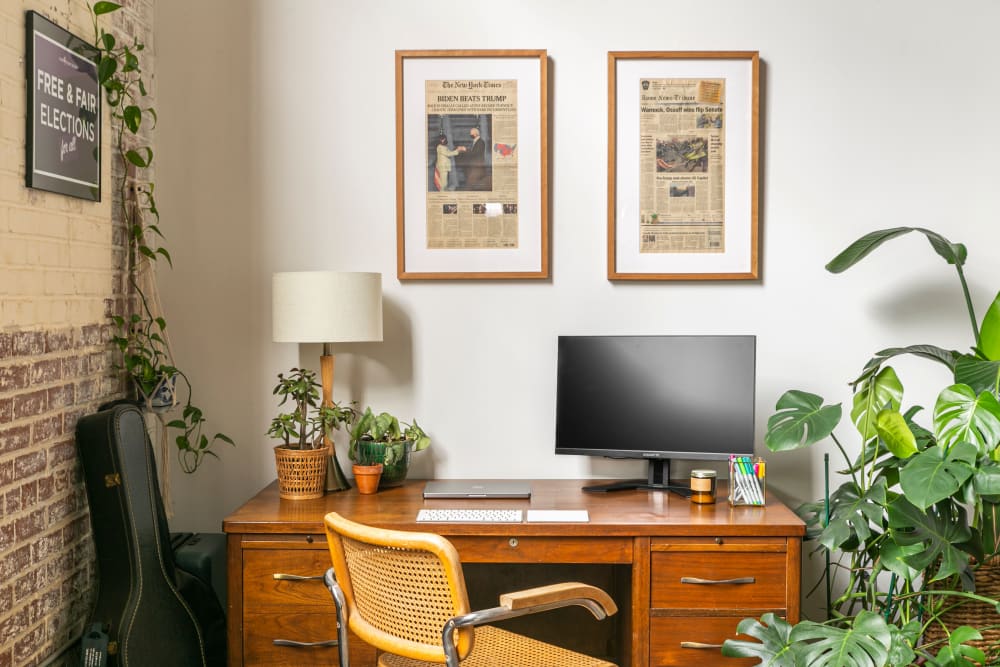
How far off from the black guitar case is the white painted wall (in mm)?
657

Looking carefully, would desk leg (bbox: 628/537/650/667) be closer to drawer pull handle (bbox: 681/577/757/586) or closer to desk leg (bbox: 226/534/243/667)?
drawer pull handle (bbox: 681/577/757/586)

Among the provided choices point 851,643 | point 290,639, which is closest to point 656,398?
point 851,643

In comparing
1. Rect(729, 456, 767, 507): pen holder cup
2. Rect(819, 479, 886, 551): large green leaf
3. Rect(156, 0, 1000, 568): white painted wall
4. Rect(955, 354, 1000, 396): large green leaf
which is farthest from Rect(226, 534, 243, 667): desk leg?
Rect(955, 354, 1000, 396): large green leaf

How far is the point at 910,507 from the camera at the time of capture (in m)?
2.24

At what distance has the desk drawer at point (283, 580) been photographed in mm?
2334

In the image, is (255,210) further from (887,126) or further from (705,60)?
(887,126)

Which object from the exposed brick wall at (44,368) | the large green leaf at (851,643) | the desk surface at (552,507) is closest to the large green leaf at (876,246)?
the desk surface at (552,507)

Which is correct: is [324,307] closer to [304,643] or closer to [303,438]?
[303,438]

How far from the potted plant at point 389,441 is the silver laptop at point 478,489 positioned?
0.11m

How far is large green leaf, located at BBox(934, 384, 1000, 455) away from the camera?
213 centimetres

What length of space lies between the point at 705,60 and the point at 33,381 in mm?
2161

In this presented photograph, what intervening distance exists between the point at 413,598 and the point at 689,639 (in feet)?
2.95

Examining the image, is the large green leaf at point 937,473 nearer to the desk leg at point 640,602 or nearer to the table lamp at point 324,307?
the desk leg at point 640,602

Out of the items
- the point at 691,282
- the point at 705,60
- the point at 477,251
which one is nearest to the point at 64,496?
the point at 477,251
